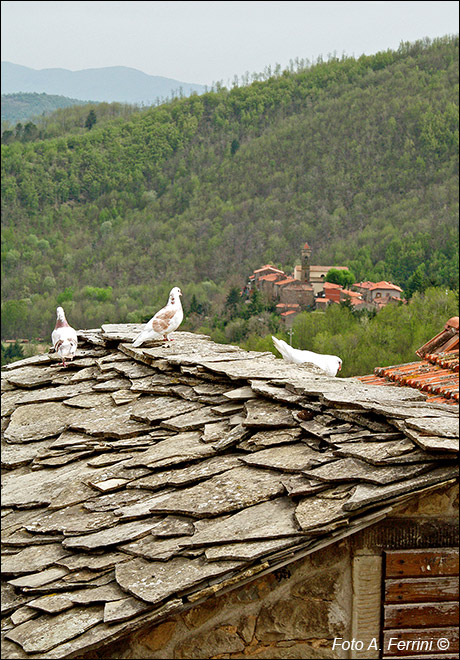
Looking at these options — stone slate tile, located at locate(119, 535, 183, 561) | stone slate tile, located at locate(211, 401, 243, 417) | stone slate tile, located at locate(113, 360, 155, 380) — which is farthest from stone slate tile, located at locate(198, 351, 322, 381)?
stone slate tile, located at locate(119, 535, 183, 561)

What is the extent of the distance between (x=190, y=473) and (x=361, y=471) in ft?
3.23

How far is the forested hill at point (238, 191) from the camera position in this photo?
65938 mm

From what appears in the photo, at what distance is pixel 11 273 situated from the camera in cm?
7512

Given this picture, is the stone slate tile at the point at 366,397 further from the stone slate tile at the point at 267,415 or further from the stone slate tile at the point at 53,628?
the stone slate tile at the point at 53,628

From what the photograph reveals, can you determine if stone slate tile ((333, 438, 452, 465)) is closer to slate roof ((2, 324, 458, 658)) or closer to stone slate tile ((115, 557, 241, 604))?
slate roof ((2, 324, 458, 658))

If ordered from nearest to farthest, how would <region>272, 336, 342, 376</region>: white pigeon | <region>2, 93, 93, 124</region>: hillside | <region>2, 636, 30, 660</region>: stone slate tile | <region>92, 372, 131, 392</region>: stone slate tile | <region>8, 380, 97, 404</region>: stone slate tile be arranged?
1. <region>2, 636, 30, 660</region>: stone slate tile
2. <region>272, 336, 342, 376</region>: white pigeon
3. <region>92, 372, 131, 392</region>: stone slate tile
4. <region>8, 380, 97, 404</region>: stone slate tile
5. <region>2, 93, 93, 124</region>: hillside

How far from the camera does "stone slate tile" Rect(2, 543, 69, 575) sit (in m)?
3.61

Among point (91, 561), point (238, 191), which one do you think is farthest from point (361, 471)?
point (238, 191)

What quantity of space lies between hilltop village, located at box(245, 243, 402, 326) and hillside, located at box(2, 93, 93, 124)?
7608 cm

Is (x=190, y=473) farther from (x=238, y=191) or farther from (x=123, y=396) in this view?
(x=238, y=191)

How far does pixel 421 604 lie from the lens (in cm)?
332

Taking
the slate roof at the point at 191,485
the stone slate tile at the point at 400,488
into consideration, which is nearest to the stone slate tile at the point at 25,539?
the slate roof at the point at 191,485

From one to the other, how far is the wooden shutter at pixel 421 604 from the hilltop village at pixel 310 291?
4088 cm

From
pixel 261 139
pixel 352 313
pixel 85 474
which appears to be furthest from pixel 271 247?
pixel 85 474
